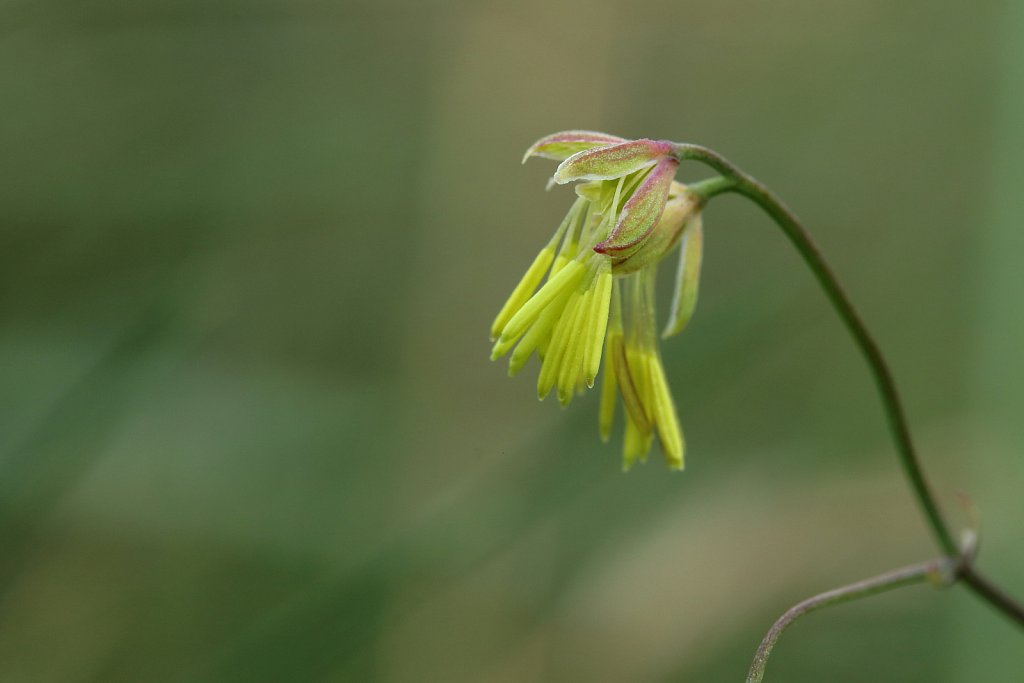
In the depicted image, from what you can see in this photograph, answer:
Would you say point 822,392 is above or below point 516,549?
above

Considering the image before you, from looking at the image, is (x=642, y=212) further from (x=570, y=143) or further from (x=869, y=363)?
(x=869, y=363)

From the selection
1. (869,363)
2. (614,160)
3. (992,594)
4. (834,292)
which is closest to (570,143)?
(614,160)

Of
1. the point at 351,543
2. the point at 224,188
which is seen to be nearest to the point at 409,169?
the point at 224,188

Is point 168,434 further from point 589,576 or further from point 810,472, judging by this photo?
point 810,472

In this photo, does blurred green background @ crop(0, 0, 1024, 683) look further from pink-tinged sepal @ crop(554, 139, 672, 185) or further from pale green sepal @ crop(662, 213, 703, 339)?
pink-tinged sepal @ crop(554, 139, 672, 185)

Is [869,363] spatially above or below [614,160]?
below

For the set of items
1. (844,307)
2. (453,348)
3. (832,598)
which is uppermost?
(844,307)
